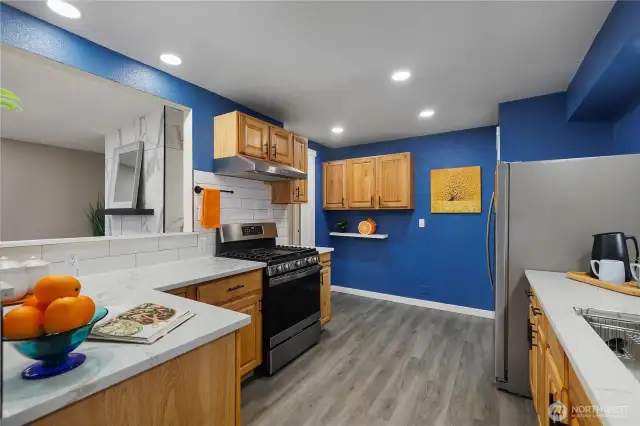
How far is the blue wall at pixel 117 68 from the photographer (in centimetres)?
163

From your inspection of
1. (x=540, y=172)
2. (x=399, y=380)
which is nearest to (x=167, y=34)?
(x=540, y=172)

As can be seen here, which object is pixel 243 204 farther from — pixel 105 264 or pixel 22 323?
pixel 22 323

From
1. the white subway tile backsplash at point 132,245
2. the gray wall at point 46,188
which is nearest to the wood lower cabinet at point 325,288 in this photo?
the white subway tile backsplash at point 132,245

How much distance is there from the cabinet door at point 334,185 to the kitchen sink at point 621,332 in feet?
11.2

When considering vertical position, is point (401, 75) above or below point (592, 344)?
above

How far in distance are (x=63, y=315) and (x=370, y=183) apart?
152 inches

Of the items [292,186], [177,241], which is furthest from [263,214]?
[177,241]

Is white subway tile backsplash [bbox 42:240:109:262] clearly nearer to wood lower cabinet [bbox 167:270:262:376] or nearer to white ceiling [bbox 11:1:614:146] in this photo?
wood lower cabinet [bbox 167:270:262:376]

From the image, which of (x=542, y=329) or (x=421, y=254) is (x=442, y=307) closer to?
(x=421, y=254)

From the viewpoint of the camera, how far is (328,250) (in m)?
3.31

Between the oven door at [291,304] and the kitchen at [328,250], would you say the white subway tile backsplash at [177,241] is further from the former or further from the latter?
the oven door at [291,304]

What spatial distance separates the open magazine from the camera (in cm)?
90

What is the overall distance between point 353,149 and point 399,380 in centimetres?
342

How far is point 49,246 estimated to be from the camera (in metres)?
1.72
